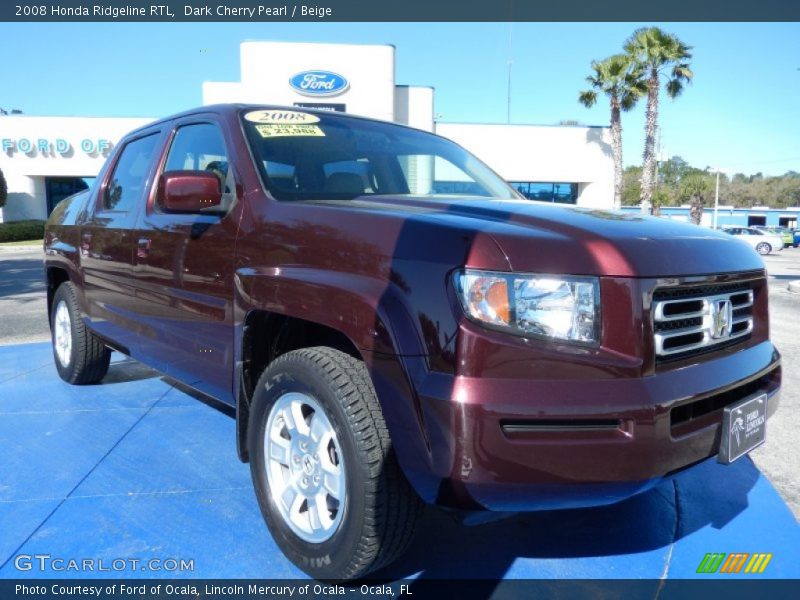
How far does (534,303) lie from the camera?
5.83ft

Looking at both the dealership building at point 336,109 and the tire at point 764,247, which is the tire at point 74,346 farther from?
the tire at point 764,247

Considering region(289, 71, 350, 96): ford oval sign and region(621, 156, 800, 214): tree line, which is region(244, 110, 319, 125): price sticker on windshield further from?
region(621, 156, 800, 214): tree line

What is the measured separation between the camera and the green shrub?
26922mm

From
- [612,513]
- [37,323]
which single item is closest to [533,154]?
[37,323]

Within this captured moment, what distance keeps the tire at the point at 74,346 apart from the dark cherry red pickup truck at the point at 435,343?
6.58 ft

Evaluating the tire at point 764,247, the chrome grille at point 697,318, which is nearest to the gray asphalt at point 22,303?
the chrome grille at point 697,318

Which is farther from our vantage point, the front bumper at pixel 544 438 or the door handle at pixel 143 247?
the door handle at pixel 143 247

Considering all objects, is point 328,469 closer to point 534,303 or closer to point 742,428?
point 534,303

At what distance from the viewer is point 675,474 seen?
75.4 inches

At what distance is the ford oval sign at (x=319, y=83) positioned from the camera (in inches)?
886

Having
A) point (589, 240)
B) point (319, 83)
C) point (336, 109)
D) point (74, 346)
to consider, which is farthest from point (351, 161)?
point (319, 83)

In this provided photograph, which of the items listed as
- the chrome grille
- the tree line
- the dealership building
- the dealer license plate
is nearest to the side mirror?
the chrome grille

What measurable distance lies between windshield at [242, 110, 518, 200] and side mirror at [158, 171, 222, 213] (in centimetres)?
23

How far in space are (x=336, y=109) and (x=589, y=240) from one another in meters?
18.6
